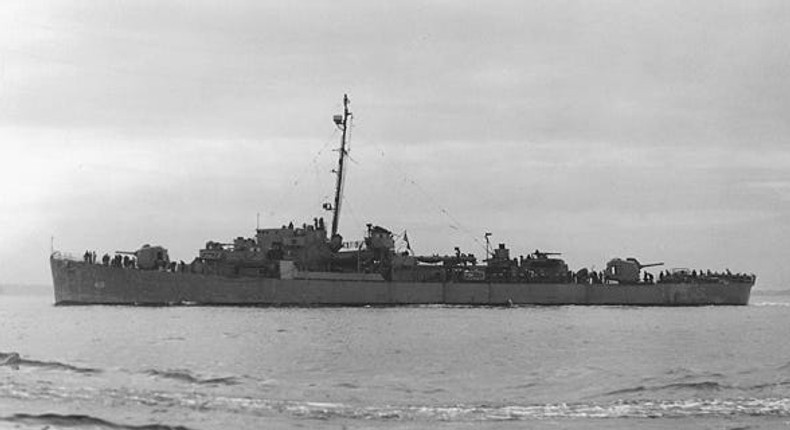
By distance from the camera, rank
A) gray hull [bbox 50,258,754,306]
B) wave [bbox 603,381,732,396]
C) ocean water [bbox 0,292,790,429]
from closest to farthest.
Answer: ocean water [bbox 0,292,790,429], wave [bbox 603,381,732,396], gray hull [bbox 50,258,754,306]

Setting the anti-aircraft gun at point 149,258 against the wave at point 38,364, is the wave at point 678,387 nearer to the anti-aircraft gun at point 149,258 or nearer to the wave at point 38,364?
the wave at point 38,364

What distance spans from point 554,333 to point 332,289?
27048 millimetres

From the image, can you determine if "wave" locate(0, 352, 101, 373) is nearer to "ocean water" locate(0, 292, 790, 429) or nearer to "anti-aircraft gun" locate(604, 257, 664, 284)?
"ocean water" locate(0, 292, 790, 429)

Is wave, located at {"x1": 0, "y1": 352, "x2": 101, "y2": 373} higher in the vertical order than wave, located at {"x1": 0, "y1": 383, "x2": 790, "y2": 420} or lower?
higher

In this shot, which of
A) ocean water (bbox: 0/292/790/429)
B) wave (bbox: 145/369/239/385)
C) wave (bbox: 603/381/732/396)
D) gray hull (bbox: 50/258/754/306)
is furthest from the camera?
gray hull (bbox: 50/258/754/306)

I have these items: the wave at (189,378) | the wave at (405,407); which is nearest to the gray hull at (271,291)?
the wave at (189,378)

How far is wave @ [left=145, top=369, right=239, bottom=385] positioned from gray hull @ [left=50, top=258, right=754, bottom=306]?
4265 cm

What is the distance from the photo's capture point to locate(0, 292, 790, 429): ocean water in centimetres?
2078

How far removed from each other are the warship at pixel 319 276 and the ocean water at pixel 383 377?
18479mm

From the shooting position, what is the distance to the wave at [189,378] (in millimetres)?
25995

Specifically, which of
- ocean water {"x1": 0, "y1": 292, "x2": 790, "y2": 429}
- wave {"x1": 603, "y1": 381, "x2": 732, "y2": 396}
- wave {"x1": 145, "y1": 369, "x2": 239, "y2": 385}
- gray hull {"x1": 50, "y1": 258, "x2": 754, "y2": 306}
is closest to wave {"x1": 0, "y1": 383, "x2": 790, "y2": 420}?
ocean water {"x1": 0, "y1": 292, "x2": 790, "y2": 429}

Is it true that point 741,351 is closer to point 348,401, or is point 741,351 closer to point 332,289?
point 348,401

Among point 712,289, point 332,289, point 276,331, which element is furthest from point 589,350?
point 712,289

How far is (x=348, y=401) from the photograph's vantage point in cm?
2323
